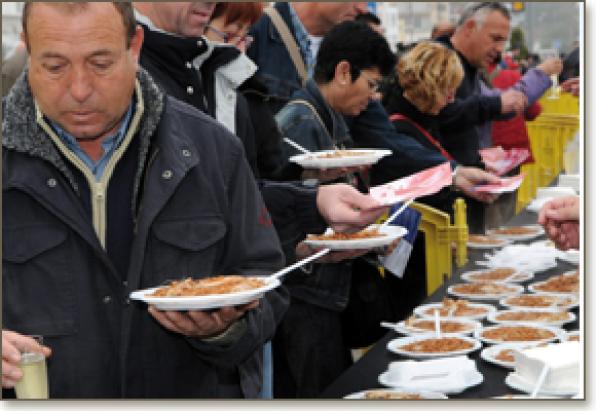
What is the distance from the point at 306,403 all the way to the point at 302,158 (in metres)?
0.83

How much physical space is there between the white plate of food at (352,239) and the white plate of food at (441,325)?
25 centimetres

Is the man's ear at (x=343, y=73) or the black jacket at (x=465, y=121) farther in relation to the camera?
the black jacket at (x=465, y=121)

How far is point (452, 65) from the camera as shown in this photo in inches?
152

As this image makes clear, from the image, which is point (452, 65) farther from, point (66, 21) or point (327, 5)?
point (66, 21)

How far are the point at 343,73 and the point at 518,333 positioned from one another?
1021 mm

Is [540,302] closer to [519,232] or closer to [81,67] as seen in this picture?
[519,232]

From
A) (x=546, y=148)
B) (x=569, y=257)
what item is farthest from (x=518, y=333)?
(x=546, y=148)

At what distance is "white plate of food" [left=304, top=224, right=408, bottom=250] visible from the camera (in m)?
2.33

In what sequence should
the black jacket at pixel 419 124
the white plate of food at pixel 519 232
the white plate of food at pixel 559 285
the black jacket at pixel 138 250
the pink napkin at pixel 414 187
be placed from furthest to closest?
the white plate of food at pixel 519 232
the black jacket at pixel 419 124
the white plate of food at pixel 559 285
the pink napkin at pixel 414 187
the black jacket at pixel 138 250

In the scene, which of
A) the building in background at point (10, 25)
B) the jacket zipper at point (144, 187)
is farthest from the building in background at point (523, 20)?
the building in background at point (10, 25)

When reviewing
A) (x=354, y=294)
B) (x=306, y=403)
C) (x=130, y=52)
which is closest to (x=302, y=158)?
(x=354, y=294)

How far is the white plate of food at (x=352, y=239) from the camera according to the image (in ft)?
7.64

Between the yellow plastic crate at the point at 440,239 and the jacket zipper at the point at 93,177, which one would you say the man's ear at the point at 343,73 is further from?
the jacket zipper at the point at 93,177

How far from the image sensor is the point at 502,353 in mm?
2180
